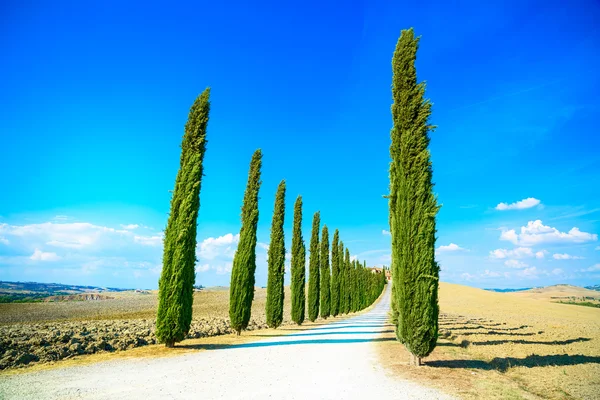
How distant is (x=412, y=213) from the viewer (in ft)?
31.7

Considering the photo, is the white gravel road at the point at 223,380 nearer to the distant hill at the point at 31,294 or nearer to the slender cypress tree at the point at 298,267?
the slender cypress tree at the point at 298,267

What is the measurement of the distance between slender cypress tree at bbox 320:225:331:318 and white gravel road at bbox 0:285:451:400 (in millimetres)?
21567

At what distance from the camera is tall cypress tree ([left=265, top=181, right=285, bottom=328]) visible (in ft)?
66.3

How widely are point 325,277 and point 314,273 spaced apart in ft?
10.6

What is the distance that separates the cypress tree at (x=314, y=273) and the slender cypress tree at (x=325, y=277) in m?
2.31

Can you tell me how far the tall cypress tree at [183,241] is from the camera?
37.9 ft

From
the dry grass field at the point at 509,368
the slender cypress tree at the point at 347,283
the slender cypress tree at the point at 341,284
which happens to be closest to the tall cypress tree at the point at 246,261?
the dry grass field at the point at 509,368

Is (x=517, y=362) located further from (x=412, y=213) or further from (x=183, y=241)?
(x=183, y=241)

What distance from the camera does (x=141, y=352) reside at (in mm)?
10625

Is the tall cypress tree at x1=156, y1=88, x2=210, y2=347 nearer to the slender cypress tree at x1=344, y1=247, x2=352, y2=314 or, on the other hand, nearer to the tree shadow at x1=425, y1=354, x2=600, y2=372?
the tree shadow at x1=425, y1=354, x2=600, y2=372

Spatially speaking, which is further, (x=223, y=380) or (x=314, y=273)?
(x=314, y=273)

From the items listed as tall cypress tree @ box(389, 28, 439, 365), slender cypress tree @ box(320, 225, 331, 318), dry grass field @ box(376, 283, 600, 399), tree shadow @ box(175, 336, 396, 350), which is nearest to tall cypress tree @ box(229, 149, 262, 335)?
tree shadow @ box(175, 336, 396, 350)

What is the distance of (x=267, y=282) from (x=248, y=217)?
5543 mm

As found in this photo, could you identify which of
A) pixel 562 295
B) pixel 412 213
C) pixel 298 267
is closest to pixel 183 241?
pixel 412 213
